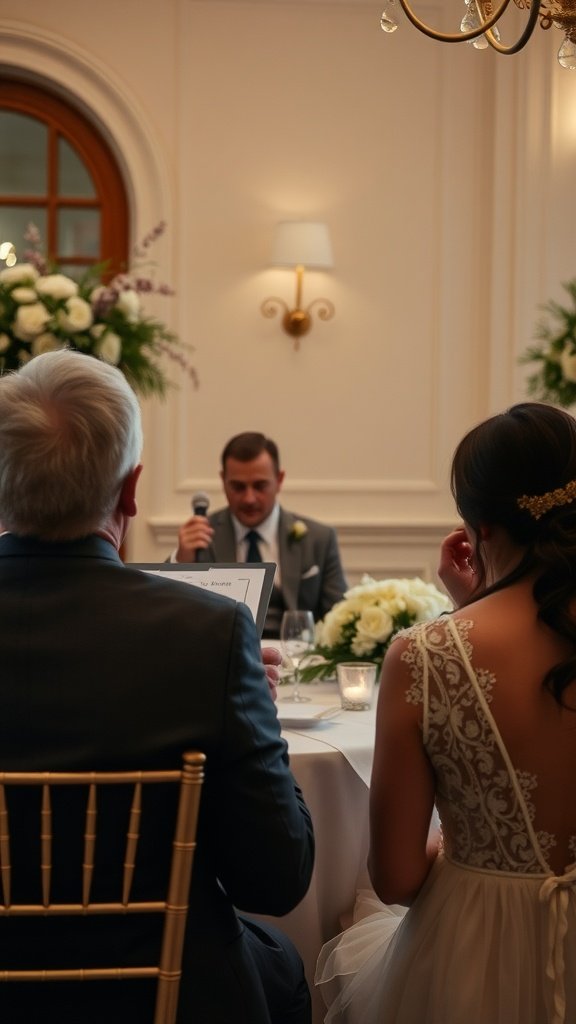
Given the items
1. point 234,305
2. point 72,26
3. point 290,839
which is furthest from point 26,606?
point 72,26

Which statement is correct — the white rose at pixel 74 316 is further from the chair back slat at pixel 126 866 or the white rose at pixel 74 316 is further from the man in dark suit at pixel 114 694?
the chair back slat at pixel 126 866

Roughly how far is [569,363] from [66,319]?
180cm

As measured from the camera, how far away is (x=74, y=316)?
12.0ft

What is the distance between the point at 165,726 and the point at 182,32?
4.78 m

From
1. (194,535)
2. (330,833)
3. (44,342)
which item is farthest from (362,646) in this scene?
(44,342)

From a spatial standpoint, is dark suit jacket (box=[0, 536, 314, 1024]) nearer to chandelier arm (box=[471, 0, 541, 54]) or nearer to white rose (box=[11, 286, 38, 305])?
chandelier arm (box=[471, 0, 541, 54])

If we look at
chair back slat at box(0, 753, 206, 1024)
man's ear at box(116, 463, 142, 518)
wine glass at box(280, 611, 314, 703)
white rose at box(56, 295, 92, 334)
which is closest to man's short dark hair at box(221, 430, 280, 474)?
white rose at box(56, 295, 92, 334)

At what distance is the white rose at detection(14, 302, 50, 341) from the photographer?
362 centimetres

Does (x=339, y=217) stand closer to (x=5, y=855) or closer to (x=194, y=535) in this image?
(x=194, y=535)

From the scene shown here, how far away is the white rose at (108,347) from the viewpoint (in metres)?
3.73

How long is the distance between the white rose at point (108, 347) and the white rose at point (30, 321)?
0.18 metres

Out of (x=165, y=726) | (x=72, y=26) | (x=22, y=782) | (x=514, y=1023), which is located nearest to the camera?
(x=22, y=782)

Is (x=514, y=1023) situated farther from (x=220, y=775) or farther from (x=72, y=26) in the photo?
(x=72, y=26)

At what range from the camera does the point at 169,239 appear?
5.67 meters
